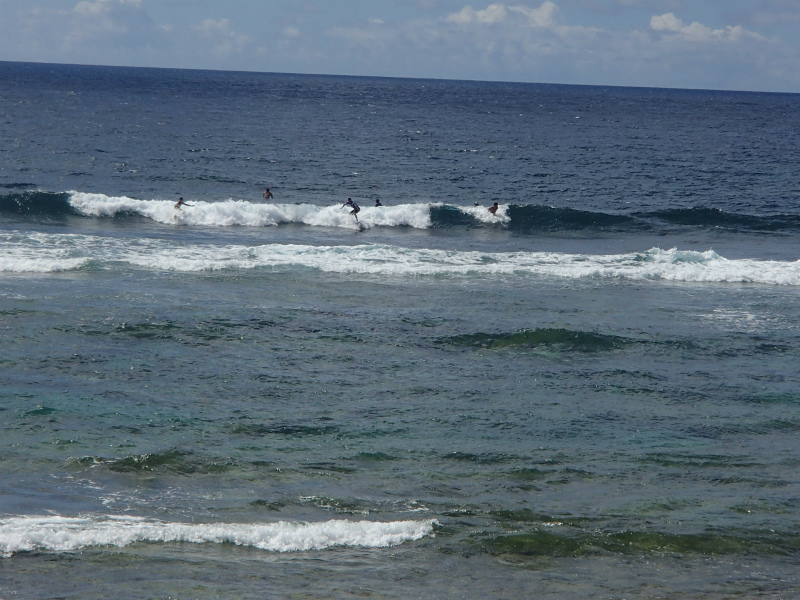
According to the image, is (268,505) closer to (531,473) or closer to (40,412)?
(531,473)

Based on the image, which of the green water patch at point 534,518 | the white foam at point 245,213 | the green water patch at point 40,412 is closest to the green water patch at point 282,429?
the green water patch at point 40,412

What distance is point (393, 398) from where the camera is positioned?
696 inches

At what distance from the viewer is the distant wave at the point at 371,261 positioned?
28.2m

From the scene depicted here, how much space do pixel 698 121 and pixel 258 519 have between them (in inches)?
4174

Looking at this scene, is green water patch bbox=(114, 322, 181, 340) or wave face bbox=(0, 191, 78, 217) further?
wave face bbox=(0, 191, 78, 217)

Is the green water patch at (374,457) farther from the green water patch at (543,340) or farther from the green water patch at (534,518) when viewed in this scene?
the green water patch at (543,340)

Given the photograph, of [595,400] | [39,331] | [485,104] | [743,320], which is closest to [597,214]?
[743,320]

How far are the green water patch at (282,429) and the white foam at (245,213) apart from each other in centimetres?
2251

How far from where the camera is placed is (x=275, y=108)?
106562 millimetres

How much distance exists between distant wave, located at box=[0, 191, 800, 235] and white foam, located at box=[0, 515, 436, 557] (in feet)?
86.9

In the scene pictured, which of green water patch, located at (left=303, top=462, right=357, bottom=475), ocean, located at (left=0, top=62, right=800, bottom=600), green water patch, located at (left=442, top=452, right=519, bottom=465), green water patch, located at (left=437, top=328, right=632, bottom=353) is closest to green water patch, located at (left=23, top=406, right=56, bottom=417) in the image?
ocean, located at (left=0, top=62, right=800, bottom=600)

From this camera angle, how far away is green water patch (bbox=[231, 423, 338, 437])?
15.7 metres

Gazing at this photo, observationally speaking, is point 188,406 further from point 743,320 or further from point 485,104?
point 485,104

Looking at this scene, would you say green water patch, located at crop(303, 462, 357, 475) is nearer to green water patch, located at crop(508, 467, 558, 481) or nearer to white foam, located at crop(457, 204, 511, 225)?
green water patch, located at crop(508, 467, 558, 481)
